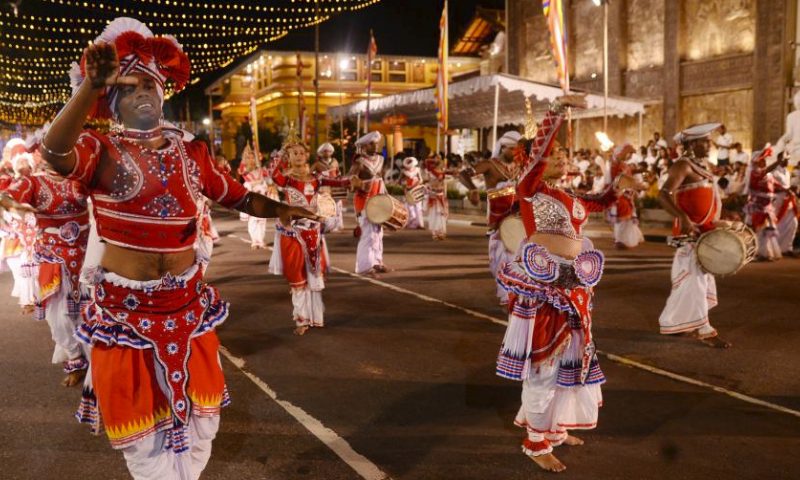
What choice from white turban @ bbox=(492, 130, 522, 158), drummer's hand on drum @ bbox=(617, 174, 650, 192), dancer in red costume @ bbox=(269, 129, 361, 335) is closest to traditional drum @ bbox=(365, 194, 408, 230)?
dancer in red costume @ bbox=(269, 129, 361, 335)

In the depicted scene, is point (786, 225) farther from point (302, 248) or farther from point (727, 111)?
point (727, 111)

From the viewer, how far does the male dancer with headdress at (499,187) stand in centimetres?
895

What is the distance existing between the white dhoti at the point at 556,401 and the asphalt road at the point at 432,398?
0.19 metres

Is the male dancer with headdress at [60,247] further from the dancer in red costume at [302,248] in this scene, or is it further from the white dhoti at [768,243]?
the white dhoti at [768,243]

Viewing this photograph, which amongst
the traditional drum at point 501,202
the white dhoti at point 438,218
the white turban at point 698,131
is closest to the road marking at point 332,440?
the traditional drum at point 501,202

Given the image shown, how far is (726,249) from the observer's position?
23.4ft

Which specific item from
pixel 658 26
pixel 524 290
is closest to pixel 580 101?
pixel 524 290

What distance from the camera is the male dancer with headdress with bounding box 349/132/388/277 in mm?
11680

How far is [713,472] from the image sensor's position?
439 cm

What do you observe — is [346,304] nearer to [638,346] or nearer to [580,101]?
[638,346]

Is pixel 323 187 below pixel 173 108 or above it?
below

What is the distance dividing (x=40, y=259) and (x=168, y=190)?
3915 mm

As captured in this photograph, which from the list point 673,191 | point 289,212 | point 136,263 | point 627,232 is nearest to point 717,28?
point 627,232

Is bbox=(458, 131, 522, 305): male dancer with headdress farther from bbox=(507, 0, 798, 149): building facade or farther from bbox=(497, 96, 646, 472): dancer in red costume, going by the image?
bbox=(507, 0, 798, 149): building facade
